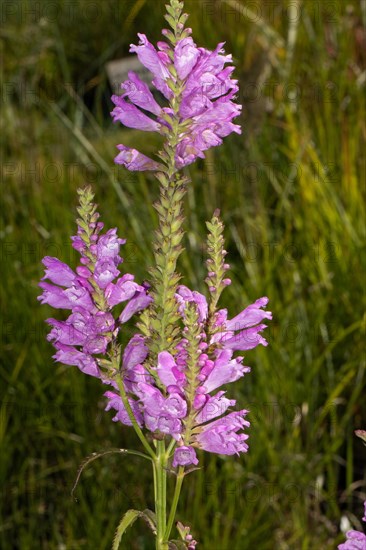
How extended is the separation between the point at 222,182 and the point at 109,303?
2.50 meters

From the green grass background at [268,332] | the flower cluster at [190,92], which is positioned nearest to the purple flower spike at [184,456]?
the flower cluster at [190,92]

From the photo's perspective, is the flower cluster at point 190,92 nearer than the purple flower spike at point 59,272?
Yes

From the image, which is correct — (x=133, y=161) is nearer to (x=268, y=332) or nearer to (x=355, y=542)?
(x=355, y=542)

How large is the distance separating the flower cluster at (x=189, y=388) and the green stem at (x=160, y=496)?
2 cm

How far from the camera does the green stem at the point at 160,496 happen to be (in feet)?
2.88

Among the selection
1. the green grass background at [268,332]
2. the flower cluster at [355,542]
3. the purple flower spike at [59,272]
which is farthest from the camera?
the green grass background at [268,332]

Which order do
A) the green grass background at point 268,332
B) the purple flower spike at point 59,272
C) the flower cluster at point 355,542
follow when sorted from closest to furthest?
the flower cluster at point 355,542 → the purple flower spike at point 59,272 → the green grass background at point 268,332

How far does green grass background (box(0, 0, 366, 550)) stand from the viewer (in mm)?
2369

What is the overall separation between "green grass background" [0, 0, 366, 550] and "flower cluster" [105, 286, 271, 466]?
911 millimetres

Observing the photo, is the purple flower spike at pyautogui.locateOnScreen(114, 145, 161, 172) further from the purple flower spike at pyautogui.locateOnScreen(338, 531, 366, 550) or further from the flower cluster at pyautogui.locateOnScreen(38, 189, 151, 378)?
the purple flower spike at pyautogui.locateOnScreen(338, 531, 366, 550)

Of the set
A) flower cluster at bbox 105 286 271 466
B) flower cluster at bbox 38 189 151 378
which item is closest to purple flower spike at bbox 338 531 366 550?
flower cluster at bbox 105 286 271 466

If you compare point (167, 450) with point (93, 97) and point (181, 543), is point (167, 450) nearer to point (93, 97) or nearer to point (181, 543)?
point (181, 543)

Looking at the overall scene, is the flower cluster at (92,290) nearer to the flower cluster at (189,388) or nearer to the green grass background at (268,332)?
the flower cluster at (189,388)

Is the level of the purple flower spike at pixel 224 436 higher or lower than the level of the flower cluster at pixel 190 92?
lower
